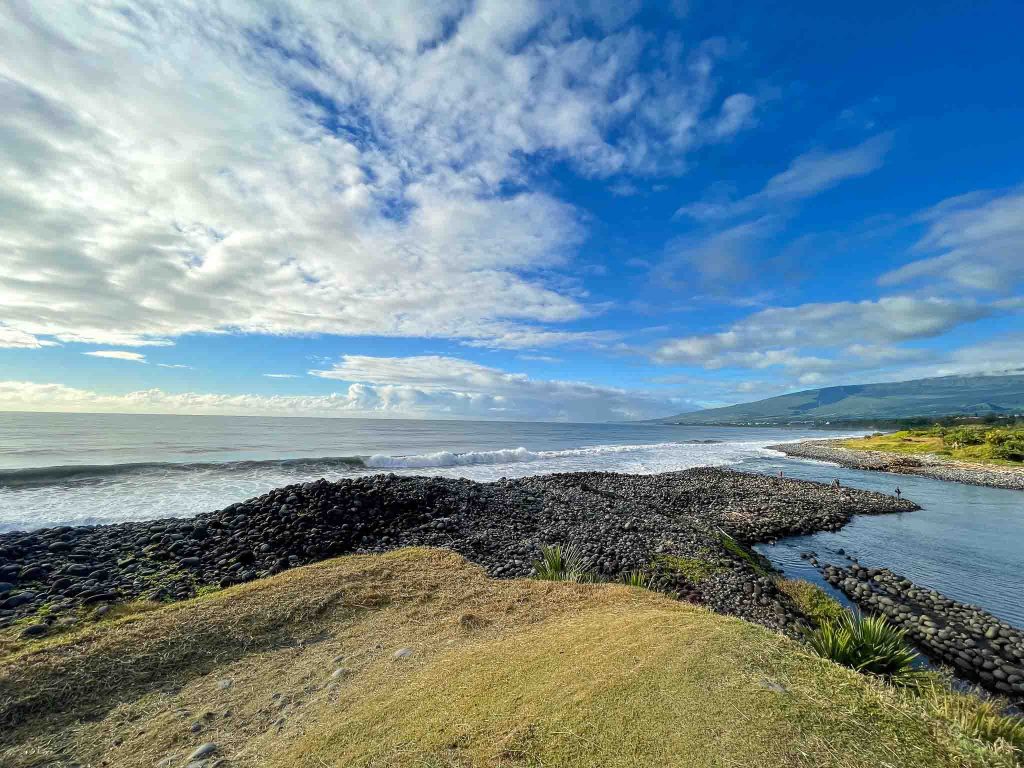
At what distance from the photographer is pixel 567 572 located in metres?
8.72

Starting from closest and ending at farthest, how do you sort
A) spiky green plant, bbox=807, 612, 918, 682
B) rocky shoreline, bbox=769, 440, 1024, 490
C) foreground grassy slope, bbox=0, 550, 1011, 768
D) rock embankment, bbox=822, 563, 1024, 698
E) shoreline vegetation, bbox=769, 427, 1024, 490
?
1. foreground grassy slope, bbox=0, 550, 1011, 768
2. spiky green plant, bbox=807, 612, 918, 682
3. rock embankment, bbox=822, 563, 1024, 698
4. rocky shoreline, bbox=769, 440, 1024, 490
5. shoreline vegetation, bbox=769, 427, 1024, 490

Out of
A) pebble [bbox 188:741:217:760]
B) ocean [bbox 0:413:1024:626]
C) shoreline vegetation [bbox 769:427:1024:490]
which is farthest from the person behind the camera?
shoreline vegetation [bbox 769:427:1024:490]

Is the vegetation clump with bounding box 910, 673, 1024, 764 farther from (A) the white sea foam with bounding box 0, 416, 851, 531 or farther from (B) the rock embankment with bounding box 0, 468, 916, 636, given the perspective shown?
(A) the white sea foam with bounding box 0, 416, 851, 531

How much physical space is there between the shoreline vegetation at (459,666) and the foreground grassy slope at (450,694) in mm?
22

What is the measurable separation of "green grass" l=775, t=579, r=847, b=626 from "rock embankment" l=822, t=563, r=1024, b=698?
109cm

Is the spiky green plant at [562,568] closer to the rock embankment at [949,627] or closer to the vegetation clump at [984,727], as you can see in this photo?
the vegetation clump at [984,727]

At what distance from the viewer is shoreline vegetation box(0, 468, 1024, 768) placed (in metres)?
3.15

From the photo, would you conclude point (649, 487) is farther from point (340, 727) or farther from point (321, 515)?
point (340, 727)

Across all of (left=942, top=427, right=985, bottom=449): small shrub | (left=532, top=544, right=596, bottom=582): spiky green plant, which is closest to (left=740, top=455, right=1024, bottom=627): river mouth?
(left=532, top=544, right=596, bottom=582): spiky green plant

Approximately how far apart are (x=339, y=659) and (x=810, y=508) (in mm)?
20941

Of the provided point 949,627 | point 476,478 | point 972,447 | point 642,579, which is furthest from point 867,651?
point 972,447

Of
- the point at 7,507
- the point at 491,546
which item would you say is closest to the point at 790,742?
the point at 491,546

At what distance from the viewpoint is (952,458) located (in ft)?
133

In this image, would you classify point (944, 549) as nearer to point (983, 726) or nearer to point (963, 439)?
point (983, 726)
